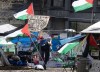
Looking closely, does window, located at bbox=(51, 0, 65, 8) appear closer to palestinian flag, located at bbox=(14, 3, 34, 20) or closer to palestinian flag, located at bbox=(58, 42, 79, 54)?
palestinian flag, located at bbox=(14, 3, 34, 20)

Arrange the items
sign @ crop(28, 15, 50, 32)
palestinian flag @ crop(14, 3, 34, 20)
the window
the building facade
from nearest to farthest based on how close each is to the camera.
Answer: sign @ crop(28, 15, 50, 32), palestinian flag @ crop(14, 3, 34, 20), the building facade, the window

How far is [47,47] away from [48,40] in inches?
30.5

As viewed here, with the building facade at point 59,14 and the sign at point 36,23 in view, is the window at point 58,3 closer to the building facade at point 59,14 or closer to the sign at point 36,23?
the building facade at point 59,14

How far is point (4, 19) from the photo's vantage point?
47938 millimetres

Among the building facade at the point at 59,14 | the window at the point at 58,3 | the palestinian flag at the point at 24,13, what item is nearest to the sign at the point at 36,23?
the palestinian flag at the point at 24,13

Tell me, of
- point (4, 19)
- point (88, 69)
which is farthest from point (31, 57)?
point (4, 19)

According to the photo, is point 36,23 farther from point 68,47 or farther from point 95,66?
point 95,66

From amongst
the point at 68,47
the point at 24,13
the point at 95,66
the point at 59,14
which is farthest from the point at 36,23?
the point at 59,14

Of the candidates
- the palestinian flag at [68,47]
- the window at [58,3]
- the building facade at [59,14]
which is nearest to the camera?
the palestinian flag at [68,47]

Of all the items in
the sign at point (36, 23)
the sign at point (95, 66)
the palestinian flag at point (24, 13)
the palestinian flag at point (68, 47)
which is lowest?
the sign at point (95, 66)

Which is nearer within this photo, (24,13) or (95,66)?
(95,66)

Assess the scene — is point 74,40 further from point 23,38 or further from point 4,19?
point 4,19

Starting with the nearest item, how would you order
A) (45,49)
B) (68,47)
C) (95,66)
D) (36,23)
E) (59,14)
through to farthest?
(95,66) < (68,47) < (36,23) < (45,49) < (59,14)

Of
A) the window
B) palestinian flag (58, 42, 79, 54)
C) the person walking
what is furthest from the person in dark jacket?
the window
